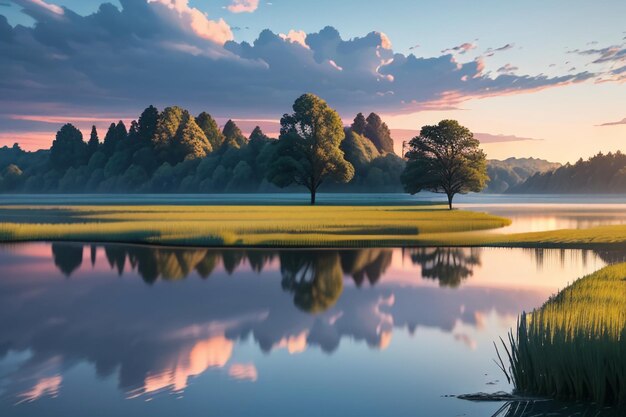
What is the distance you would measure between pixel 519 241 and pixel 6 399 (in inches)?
1479

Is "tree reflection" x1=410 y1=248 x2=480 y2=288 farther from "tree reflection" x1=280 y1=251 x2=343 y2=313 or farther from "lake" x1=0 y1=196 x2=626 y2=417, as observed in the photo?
"tree reflection" x1=280 y1=251 x2=343 y2=313

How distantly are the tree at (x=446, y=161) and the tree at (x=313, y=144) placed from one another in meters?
12.5

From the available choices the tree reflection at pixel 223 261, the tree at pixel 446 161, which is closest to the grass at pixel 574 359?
the tree reflection at pixel 223 261

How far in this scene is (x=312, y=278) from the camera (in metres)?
27.1

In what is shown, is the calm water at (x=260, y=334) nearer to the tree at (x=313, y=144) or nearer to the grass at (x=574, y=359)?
the grass at (x=574, y=359)

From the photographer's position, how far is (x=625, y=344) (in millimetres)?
10859

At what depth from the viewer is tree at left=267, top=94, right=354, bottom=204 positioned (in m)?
109

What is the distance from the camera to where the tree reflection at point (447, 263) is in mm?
27922

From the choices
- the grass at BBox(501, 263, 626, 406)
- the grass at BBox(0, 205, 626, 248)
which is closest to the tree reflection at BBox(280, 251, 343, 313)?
the grass at BBox(0, 205, 626, 248)

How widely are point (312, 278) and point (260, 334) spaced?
10251 millimetres

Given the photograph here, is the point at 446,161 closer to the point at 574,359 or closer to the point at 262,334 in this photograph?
the point at 262,334

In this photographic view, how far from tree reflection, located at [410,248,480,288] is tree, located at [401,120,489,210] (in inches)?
2646

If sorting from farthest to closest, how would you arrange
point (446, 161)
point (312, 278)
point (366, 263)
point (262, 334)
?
point (446, 161)
point (366, 263)
point (312, 278)
point (262, 334)

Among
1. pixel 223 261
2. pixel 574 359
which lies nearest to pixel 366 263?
pixel 223 261
